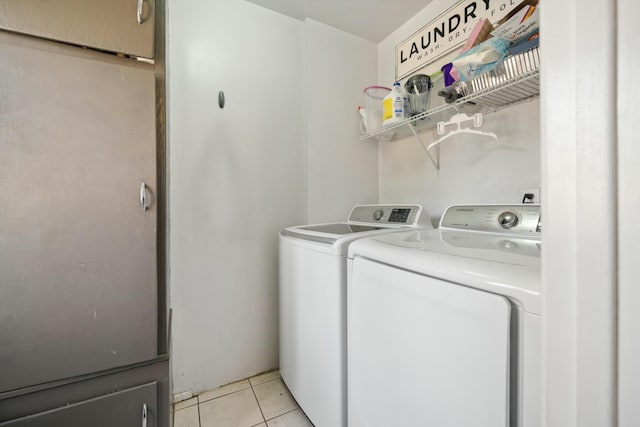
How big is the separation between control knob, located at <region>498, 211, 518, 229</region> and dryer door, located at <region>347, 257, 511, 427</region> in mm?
666

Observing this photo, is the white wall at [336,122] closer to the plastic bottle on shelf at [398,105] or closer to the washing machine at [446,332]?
the plastic bottle on shelf at [398,105]

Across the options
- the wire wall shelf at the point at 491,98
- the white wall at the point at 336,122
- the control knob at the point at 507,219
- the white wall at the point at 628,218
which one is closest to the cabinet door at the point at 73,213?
the white wall at the point at 336,122

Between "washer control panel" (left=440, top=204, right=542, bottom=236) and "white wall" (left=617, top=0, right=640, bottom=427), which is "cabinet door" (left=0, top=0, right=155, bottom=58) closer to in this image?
"white wall" (left=617, top=0, right=640, bottom=427)

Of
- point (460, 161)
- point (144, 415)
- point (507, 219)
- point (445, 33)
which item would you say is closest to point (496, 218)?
point (507, 219)

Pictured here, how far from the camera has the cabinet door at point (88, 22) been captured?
780 millimetres

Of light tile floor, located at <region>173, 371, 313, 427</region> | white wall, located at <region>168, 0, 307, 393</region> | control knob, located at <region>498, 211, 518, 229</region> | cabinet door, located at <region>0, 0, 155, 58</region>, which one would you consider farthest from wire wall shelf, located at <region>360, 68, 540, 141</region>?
light tile floor, located at <region>173, 371, 313, 427</region>

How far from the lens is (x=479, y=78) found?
1145mm

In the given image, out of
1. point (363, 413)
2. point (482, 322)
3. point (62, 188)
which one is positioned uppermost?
point (62, 188)

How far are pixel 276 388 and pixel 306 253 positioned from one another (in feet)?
3.34

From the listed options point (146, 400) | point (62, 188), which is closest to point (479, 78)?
point (62, 188)

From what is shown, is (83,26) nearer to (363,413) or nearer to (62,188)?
(62,188)

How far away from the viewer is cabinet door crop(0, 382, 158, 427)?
2.69 ft

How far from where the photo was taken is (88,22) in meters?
0.85

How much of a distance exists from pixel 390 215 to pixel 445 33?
4.04ft
